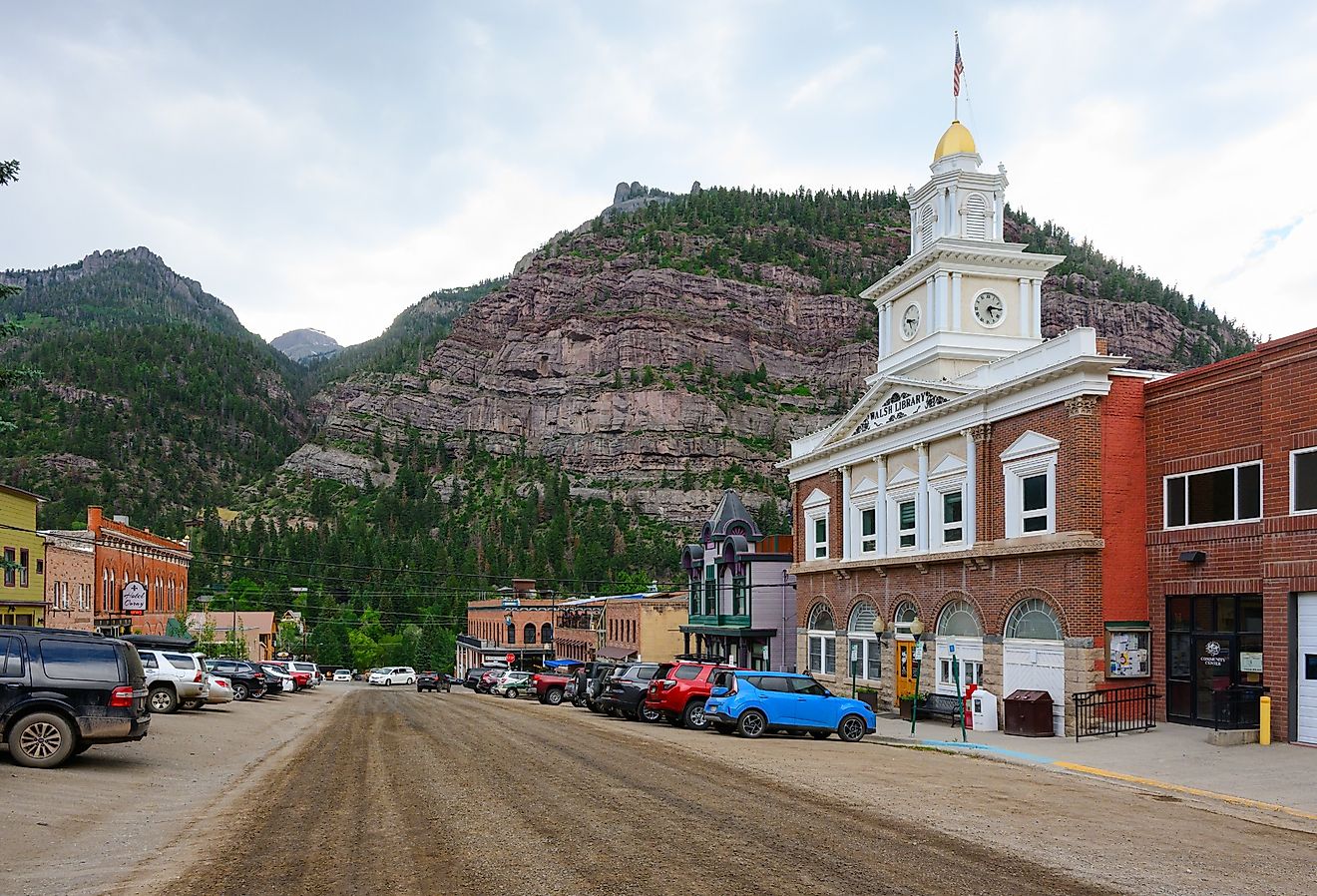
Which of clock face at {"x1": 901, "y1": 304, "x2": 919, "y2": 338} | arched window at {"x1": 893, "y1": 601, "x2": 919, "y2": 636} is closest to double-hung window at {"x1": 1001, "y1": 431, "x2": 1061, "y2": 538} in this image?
arched window at {"x1": 893, "y1": 601, "x2": 919, "y2": 636}

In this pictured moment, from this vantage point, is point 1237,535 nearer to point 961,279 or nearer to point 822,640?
point 961,279

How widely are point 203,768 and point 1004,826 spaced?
42.8ft

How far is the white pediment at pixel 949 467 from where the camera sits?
34.1m

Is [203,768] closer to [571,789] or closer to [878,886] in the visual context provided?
[571,789]

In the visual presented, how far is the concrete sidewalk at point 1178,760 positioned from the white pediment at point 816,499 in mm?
16631

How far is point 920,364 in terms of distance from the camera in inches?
1583

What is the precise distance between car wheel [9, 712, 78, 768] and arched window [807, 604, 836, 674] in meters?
30.6

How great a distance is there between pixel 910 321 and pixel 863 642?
12.0 m

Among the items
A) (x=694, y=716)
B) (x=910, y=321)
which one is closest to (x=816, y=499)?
(x=910, y=321)

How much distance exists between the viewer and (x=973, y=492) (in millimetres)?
33125

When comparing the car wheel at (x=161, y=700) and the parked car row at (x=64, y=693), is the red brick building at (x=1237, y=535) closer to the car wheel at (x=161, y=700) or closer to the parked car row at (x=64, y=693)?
the parked car row at (x=64, y=693)

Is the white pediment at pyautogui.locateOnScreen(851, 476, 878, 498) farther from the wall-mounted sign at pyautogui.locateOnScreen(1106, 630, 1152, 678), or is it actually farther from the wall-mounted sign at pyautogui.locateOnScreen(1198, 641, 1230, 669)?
the wall-mounted sign at pyautogui.locateOnScreen(1198, 641, 1230, 669)

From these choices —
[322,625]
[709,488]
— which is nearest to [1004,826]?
[322,625]

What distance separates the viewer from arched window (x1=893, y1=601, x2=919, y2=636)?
1458 inches
